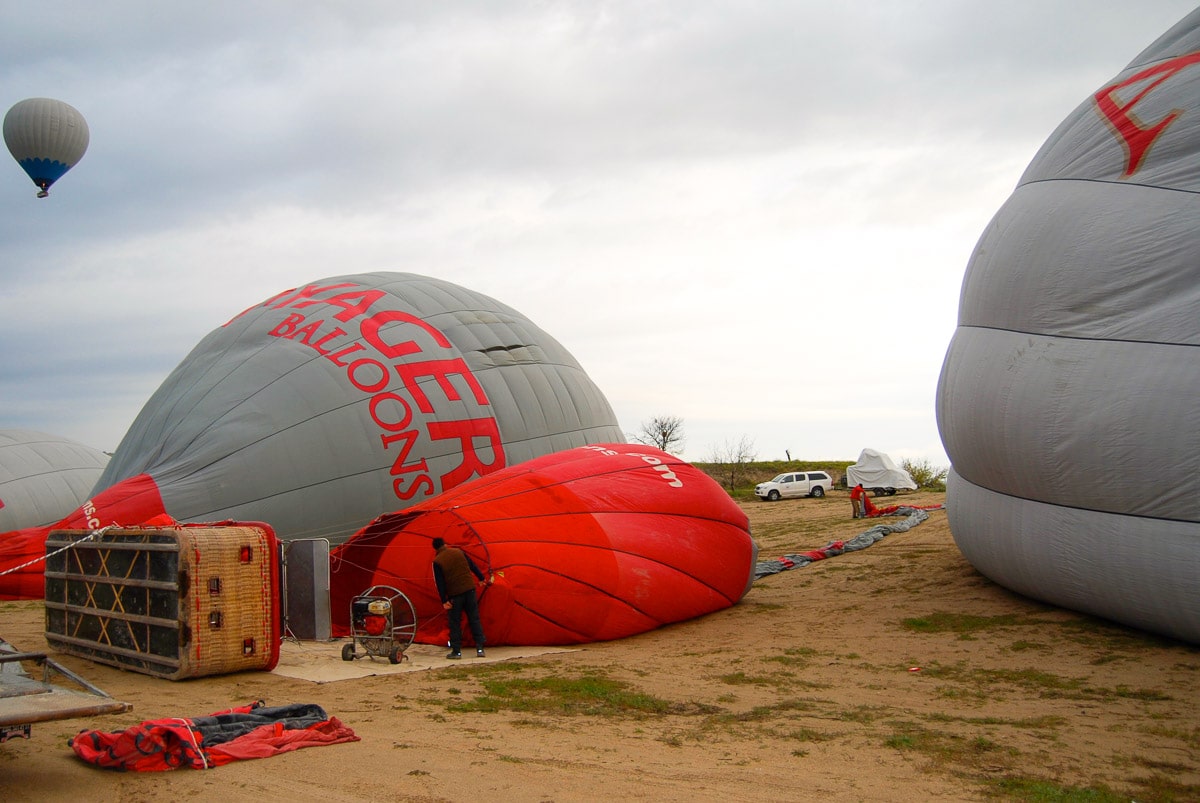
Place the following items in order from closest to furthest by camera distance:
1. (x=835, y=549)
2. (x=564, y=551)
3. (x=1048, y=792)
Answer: (x=1048, y=792) → (x=564, y=551) → (x=835, y=549)

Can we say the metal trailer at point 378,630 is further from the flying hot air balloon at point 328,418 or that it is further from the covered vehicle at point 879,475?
the covered vehicle at point 879,475

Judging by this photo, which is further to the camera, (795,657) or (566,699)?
(795,657)

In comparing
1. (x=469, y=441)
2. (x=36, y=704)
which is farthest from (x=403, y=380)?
(x=36, y=704)

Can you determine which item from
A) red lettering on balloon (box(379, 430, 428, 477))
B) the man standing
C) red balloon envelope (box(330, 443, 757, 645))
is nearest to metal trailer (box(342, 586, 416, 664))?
the man standing

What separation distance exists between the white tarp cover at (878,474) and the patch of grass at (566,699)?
2507 centimetres

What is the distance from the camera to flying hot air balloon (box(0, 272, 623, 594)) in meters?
8.48

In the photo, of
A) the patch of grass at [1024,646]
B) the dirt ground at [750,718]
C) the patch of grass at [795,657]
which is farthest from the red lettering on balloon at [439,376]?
the patch of grass at [1024,646]

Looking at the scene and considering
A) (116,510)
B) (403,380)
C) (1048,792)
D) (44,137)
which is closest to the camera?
(1048,792)

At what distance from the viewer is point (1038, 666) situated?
6254 mm

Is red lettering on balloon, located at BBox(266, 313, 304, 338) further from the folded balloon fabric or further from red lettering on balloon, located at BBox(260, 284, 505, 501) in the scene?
the folded balloon fabric

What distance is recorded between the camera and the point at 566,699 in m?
5.41

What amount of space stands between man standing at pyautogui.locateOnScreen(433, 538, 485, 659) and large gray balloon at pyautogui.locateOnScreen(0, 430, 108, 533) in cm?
1076

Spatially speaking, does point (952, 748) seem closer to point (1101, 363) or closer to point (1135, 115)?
point (1101, 363)

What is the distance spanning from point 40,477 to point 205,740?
14.1m
